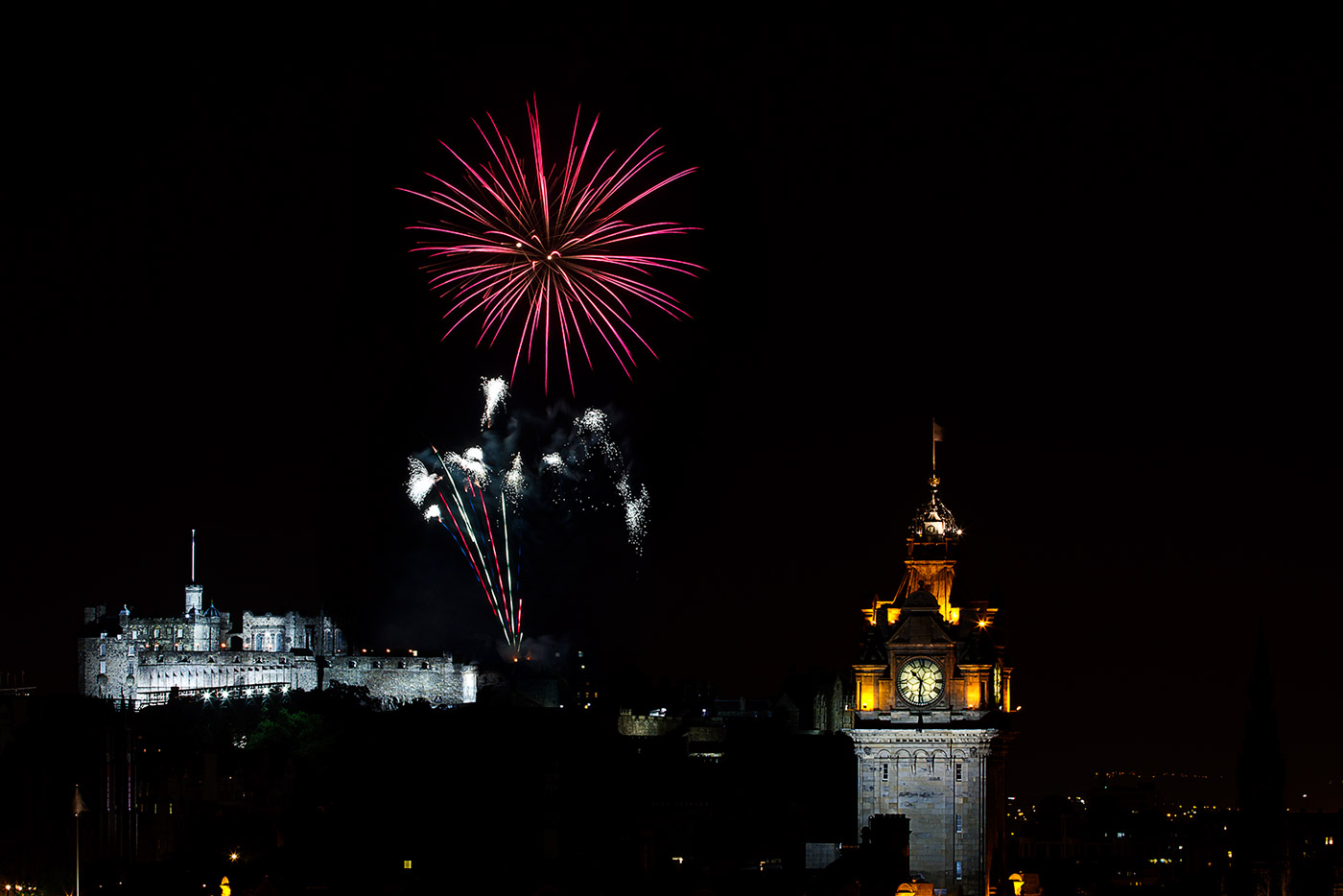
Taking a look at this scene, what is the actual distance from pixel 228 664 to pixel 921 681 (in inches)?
3471

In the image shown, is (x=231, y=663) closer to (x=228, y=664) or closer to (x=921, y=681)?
(x=228, y=664)

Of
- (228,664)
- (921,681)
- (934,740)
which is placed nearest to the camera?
(934,740)

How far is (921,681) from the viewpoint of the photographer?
48281 millimetres

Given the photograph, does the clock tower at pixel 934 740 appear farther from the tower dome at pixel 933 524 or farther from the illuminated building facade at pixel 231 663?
the illuminated building facade at pixel 231 663

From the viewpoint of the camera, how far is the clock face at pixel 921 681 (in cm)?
4825

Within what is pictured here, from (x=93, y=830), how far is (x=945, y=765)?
40.3 m

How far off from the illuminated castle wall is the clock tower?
75067 millimetres

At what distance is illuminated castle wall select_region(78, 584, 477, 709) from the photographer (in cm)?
12562

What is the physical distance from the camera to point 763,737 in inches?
3841

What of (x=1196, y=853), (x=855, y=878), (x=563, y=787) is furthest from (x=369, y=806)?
(x=1196, y=853)

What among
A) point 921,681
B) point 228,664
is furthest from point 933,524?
point 228,664

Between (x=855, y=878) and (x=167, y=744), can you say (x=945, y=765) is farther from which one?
(x=167, y=744)

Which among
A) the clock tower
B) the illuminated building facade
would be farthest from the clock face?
the illuminated building facade

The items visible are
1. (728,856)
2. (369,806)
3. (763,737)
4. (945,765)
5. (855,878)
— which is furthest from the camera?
(763,737)
